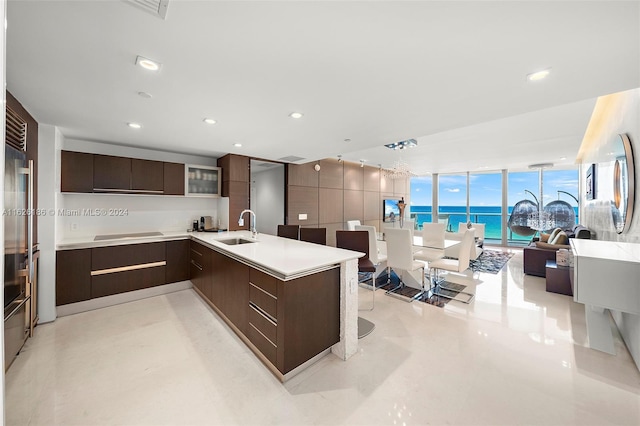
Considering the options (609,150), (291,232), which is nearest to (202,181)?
(291,232)

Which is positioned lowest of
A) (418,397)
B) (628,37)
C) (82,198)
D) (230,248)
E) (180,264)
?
(418,397)

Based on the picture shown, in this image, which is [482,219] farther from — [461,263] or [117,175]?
[117,175]

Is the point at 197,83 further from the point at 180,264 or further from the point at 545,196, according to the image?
the point at 545,196

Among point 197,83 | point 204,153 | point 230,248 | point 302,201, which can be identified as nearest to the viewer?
point 197,83

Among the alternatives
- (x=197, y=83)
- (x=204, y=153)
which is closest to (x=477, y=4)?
(x=197, y=83)

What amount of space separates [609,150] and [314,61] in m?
4.33

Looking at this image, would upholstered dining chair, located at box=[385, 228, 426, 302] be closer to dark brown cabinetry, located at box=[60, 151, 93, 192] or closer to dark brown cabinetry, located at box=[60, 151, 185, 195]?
dark brown cabinetry, located at box=[60, 151, 185, 195]

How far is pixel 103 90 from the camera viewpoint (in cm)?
203

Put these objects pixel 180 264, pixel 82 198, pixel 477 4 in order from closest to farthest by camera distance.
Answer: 1. pixel 477 4
2. pixel 82 198
3. pixel 180 264

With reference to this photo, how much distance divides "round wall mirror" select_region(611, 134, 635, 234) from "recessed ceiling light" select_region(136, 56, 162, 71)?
4338 millimetres

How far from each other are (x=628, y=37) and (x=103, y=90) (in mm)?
3584

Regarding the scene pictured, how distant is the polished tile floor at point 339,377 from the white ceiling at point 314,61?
230cm

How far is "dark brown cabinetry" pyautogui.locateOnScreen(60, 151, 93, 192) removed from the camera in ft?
10.5

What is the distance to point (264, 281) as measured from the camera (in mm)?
2047
